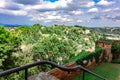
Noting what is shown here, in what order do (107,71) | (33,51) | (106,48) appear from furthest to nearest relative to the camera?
(106,48), (107,71), (33,51)

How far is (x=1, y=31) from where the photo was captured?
65.5 feet

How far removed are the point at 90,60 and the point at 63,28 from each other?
10.3 metres

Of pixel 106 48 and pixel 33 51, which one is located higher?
pixel 33 51

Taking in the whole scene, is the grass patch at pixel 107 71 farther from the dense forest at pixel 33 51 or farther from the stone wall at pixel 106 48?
the dense forest at pixel 33 51

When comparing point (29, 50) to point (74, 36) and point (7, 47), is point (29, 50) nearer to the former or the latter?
point (7, 47)

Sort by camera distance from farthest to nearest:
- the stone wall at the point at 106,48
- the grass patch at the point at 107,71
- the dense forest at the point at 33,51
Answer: the stone wall at the point at 106,48, the grass patch at the point at 107,71, the dense forest at the point at 33,51

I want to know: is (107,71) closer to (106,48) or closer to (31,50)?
(106,48)

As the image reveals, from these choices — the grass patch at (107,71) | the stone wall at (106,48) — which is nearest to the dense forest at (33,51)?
the grass patch at (107,71)

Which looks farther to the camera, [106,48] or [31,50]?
[106,48]

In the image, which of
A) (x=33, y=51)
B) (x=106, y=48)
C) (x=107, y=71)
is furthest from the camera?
(x=106, y=48)

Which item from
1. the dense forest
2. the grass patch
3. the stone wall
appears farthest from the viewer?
the stone wall

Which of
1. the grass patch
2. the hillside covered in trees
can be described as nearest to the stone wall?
the grass patch

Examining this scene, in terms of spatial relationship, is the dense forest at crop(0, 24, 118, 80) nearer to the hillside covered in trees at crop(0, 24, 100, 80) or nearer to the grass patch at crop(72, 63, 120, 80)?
the hillside covered in trees at crop(0, 24, 100, 80)

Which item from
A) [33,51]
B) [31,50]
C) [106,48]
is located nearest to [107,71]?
[106,48]
